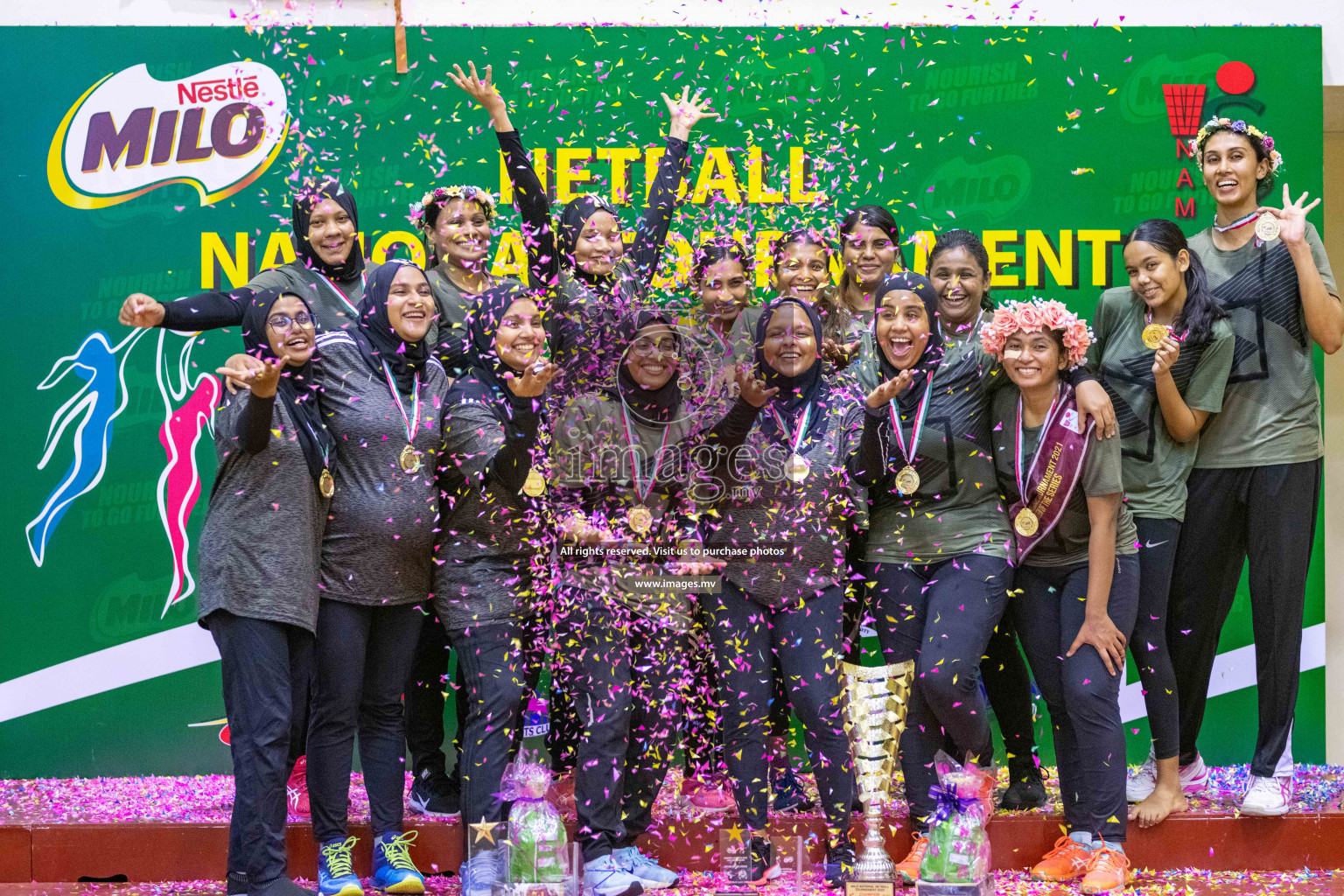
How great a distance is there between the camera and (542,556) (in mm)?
3582

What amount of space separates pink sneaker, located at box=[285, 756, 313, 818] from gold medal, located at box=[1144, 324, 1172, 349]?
2.96 meters

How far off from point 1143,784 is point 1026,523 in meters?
1.05

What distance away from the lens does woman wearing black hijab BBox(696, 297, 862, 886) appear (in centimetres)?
345

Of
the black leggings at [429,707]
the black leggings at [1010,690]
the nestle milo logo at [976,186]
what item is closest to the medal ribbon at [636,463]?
the black leggings at [429,707]

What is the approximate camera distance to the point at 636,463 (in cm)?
350

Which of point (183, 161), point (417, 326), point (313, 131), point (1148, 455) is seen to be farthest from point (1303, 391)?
point (183, 161)

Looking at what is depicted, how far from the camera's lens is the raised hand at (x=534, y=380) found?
3.21m

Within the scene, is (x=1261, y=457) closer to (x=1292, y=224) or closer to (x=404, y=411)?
(x=1292, y=224)

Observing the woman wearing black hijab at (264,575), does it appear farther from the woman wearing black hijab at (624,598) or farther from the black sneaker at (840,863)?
the black sneaker at (840,863)

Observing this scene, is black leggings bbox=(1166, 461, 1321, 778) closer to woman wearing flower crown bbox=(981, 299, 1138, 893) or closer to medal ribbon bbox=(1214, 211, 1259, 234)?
woman wearing flower crown bbox=(981, 299, 1138, 893)

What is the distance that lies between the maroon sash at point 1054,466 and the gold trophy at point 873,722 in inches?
21.3

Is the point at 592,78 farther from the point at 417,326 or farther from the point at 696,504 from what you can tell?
the point at 696,504

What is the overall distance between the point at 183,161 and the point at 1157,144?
12.1 ft

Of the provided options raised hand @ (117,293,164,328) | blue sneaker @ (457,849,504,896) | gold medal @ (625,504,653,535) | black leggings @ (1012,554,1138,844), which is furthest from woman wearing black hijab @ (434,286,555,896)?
black leggings @ (1012,554,1138,844)
